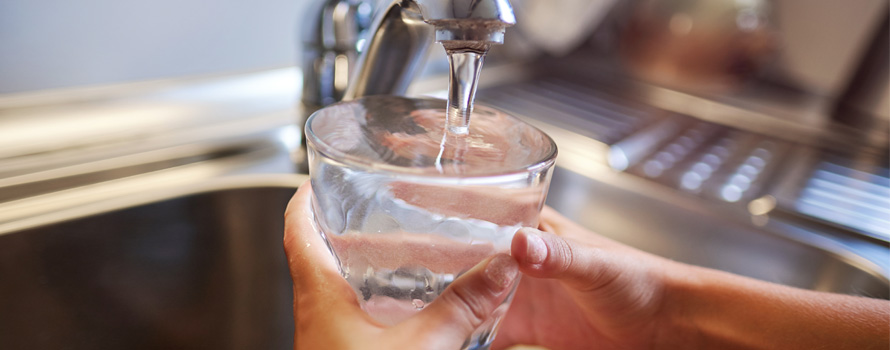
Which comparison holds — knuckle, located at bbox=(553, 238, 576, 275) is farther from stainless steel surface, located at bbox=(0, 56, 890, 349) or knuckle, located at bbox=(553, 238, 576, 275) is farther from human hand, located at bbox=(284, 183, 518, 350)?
stainless steel surface, located at bbox=(0, 56, 890, 349)

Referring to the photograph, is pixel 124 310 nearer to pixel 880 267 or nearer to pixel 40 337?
pixel 40 337

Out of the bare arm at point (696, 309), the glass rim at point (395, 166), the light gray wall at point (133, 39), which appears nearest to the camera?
the glass rim at point (395, 166)

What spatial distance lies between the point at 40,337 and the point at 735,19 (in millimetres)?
963

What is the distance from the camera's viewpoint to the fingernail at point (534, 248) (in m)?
0.31

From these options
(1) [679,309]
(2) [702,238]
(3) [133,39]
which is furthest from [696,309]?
(3) [133,39]

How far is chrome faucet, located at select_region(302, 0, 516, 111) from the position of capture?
298 millimetres

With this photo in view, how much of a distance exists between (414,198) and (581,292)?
0.19m

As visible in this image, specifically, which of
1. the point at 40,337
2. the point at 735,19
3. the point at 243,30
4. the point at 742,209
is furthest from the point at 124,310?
the point at 735,19

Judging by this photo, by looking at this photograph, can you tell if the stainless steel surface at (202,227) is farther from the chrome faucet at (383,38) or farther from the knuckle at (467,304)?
the knuckle at (467,304)

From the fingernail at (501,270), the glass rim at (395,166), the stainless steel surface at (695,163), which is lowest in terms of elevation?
the stainless steel surface at (695,163)

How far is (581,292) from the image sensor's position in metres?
0.44

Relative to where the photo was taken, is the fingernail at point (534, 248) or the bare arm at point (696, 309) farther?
the bare arm at point (696, 309)

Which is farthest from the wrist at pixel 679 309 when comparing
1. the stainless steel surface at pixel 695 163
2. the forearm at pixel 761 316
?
the stainless steel surface at pixel 695 163

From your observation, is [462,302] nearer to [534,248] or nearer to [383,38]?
[534,248]
